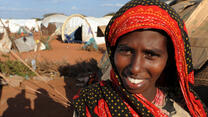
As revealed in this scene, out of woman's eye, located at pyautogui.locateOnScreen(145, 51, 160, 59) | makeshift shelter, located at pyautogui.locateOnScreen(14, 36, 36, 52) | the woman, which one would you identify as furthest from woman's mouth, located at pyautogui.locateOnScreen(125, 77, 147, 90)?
makeshift shelter, located at pyautogui.locateOnScreen(14, 36, 36, 52)

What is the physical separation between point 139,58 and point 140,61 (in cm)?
2

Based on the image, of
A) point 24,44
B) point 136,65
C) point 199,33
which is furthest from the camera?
point 24,44

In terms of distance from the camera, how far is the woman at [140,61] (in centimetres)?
92

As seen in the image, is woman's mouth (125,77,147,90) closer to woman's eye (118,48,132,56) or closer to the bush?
woman's eye (118,48,132,56)

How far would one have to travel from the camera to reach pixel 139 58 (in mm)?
939

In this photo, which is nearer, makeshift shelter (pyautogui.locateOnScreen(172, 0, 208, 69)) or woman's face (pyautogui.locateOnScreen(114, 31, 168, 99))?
woman's face (pyautogui.locateOnScreen(114, 31, 168, 99))

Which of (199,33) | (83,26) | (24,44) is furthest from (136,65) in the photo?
(83,26)

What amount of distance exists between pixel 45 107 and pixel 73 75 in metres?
1.91

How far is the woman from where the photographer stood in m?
0.92

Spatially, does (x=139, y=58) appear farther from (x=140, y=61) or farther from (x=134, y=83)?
(x=134, y=83)

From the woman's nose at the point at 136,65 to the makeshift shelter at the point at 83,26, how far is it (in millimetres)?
10902

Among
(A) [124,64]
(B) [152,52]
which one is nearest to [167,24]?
(B) [152,52]

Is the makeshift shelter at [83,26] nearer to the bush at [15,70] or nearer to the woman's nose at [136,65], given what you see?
the bush at [15,70]

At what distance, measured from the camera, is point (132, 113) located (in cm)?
101
